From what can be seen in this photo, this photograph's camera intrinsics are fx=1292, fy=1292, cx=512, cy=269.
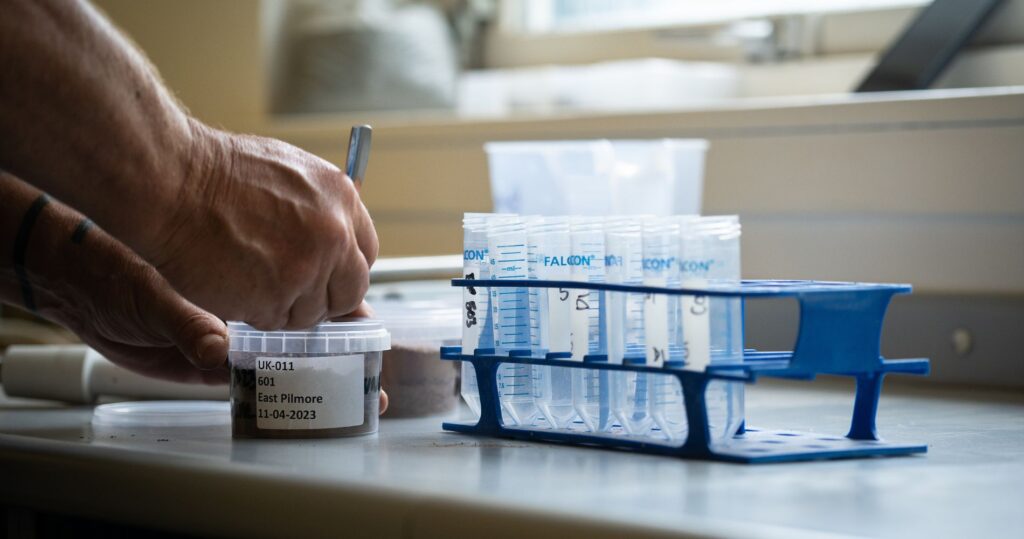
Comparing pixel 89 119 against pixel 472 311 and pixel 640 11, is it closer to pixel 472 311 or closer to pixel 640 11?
pixel 472 311

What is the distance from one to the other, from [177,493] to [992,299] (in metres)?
1.13

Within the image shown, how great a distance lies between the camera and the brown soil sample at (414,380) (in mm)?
1105

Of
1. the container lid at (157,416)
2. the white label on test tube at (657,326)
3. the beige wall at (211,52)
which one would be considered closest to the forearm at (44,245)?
the container lid at (157,416)

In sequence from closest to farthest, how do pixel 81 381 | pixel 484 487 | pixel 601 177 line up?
pixel 484 487, pixel 81 381, pixel 601 177

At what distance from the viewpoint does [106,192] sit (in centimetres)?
82

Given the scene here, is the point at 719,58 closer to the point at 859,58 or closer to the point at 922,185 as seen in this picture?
the point at 859,58

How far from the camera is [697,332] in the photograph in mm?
832

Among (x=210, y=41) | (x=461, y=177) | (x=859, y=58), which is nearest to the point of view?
(x=461, y=177)

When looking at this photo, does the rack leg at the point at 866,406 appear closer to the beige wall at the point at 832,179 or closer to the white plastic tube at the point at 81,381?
the white plastic tube at the point at 81,381

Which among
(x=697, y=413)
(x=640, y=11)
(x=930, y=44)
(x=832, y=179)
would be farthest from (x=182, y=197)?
(x=640, y=11)

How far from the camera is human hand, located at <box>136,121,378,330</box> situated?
864 mm

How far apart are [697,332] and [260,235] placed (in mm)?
305

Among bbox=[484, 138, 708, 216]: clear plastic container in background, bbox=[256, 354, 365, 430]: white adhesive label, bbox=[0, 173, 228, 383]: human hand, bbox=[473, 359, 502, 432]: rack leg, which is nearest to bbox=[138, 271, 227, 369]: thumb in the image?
bbox=[0, 173, 228, 383]: human hand

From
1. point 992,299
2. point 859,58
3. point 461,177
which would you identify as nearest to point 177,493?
point 992,299
